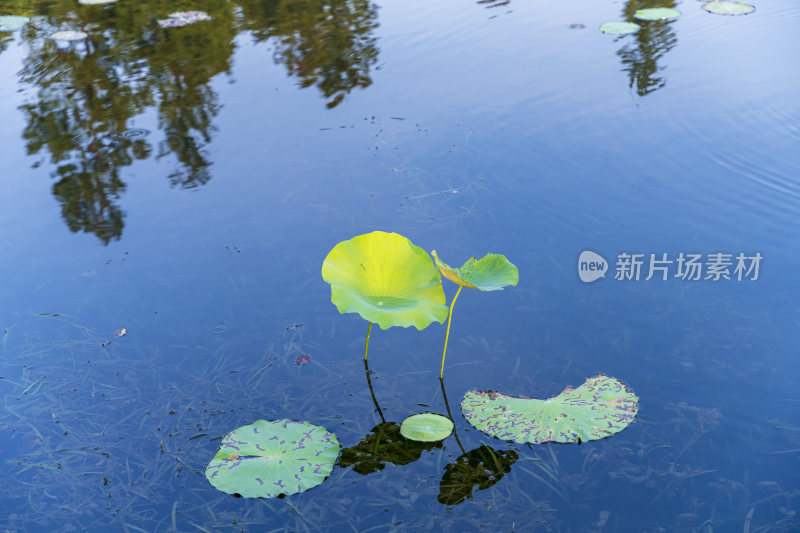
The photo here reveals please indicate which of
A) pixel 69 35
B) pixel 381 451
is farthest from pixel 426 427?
pixel 69 35

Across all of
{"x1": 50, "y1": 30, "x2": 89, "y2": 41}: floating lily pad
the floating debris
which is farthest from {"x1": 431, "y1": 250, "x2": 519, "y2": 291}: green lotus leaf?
{"x1": 50, "y1": 30, "x2": 89, "y2": 41}: floating lily pad

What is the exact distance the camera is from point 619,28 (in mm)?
5012

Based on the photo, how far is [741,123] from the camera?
3.68 m

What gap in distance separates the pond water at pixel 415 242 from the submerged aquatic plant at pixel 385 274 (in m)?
0.32

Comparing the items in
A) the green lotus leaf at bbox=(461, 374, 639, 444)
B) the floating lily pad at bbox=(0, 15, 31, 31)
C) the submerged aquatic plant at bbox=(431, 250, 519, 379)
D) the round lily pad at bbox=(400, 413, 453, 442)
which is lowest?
the round lily pad at bbox=(400, 413, 453, 442)

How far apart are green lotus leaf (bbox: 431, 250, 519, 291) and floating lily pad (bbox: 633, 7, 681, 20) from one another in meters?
3.98

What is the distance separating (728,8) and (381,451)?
495 centimetres

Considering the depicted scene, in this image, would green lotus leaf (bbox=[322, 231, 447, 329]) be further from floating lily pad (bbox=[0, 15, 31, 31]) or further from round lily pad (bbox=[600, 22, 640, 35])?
floating lily pad (bbox=[0, 15, 31, 31])

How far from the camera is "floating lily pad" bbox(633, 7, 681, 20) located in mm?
5215

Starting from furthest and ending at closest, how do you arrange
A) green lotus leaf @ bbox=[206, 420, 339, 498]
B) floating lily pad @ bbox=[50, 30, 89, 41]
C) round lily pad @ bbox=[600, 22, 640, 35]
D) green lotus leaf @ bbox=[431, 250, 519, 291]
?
floating lily pad @ bbox=[50, 30, 89, 41] < round lily pad @ bbox=[600, 22, 640, 35] < green lotus leaf @ bbox=[431, 250, 519, 291] < green lotus leaf @ bbox=[206, 420, 339, 498]

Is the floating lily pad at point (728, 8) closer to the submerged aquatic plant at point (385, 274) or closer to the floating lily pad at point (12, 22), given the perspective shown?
the submerged aquatic plant at point (385, 274)

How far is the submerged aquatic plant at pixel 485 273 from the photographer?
2.06 meters

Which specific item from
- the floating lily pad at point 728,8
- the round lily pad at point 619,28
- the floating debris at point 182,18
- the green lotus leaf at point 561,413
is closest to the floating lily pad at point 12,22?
the floating debris at point 182,18

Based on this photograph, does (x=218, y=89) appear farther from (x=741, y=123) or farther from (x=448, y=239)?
(x=741, y=123)
